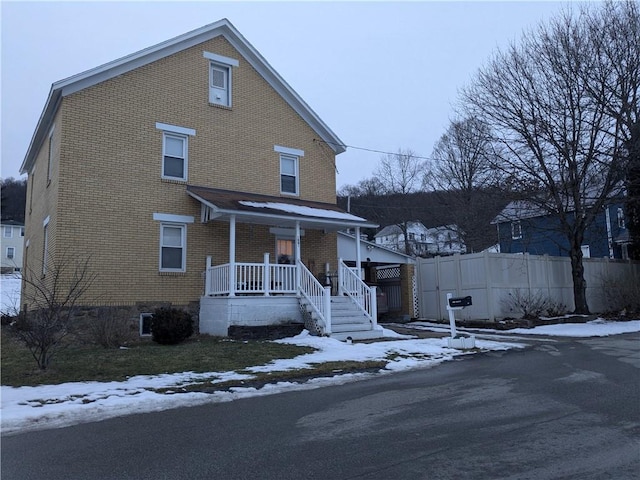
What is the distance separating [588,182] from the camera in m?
20.7

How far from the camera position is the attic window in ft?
57.9

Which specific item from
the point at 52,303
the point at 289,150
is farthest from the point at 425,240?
the point at 52,303

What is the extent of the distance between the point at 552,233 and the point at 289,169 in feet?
63.6

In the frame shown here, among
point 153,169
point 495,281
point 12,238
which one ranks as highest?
point 12,238

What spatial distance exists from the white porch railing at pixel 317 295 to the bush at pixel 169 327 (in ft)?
11.7

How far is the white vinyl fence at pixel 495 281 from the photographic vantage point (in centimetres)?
1920

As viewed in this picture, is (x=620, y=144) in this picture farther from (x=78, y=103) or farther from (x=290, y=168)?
(x=78, y=103)

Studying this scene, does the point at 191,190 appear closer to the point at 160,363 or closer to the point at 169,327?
the point at 169,327

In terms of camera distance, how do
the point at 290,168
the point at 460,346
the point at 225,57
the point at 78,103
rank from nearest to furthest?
1. the point at 460,346
2. the point at 78,103
3. the point at 225,57
4. the point at 290,168

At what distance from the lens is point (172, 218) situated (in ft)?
52.1

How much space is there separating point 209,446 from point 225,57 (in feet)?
50.8

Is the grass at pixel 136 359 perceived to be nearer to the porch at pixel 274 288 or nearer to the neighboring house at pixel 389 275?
the porch at pixel 274 288

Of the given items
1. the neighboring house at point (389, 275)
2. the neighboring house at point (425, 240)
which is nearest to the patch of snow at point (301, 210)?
the neighboring house at point (389, 275)

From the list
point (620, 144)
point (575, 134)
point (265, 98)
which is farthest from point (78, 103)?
point (620, 144)
